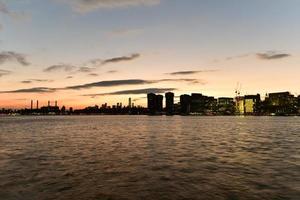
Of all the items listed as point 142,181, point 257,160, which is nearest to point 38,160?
point 142,181

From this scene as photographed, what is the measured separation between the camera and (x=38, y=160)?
38.9 metres

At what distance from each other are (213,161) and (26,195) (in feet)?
70.9

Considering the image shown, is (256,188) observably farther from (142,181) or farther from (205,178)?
(142,181)

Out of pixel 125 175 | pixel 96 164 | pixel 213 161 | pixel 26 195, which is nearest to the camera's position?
pixel 26 195

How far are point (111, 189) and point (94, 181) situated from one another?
319 centimetres

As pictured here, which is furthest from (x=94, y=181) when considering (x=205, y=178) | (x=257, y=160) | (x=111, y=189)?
(x=257, y=160)

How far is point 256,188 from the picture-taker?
24.5 meters

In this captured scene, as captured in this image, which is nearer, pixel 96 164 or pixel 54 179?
pixel 54 179

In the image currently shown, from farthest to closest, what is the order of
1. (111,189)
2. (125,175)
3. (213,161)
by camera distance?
(213,161), (125,175), (111,189)

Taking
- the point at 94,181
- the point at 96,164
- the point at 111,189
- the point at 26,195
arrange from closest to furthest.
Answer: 1. the point at 26,195
2. the point at 111,189
3. the point at 94,181
4. the point at 96,164

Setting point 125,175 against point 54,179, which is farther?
point 125,175

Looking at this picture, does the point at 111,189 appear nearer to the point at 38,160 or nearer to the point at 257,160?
the point at 38,160

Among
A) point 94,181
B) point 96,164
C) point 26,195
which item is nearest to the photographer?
point 26,195

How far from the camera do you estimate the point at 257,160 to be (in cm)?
3903
